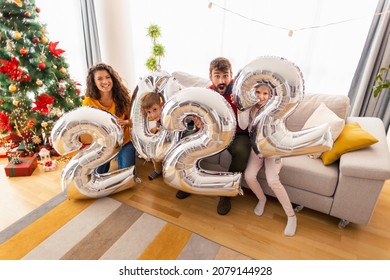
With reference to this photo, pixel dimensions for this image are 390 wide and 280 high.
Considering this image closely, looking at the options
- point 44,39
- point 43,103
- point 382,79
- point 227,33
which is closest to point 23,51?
point 44,39

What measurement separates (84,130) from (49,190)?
31.3 inches

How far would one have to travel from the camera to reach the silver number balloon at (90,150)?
4.93 feet

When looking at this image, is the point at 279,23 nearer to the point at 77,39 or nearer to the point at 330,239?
the point at 330,239

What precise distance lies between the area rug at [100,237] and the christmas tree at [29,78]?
39.3 inches

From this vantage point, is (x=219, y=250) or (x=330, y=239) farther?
(x=330, y=239)

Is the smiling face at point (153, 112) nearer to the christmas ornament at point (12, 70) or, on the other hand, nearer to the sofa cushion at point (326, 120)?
the sofa cushion at point (326, 120)

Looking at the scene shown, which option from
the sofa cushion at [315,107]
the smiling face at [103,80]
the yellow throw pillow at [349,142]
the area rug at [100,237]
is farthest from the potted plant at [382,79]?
the smiling face at [103,80]

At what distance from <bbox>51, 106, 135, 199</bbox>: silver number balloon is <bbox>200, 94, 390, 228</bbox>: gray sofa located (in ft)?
2.59

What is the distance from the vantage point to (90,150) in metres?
1.62

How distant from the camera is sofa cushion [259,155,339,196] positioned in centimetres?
156

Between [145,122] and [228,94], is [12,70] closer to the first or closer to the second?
[145,122]

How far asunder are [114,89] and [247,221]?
140 centimetres
